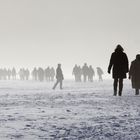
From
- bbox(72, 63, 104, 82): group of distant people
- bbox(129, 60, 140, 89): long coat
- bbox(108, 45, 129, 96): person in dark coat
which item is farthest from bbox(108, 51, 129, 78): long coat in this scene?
bbox(72, 63, 104, 82): group of distant people

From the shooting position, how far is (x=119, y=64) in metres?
18.6

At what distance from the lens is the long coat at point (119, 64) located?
1842 centimetres

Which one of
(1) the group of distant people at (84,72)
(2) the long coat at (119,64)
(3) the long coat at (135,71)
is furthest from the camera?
(1) the group of distant people at (84,72)

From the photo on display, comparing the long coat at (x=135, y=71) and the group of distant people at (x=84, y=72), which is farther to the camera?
the group of distant people at (x=84, y=72)

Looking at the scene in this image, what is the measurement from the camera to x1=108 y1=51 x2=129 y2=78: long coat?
1842 centimetres

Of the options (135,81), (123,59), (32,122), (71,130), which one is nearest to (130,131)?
(71,130)

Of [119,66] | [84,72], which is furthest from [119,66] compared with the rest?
[84,72]

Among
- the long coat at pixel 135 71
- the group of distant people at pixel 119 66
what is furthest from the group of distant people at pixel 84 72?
the group of distant people at pixel 119 66

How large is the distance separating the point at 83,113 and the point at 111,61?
27.5ft

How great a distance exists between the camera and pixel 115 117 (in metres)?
Answer: 9.78

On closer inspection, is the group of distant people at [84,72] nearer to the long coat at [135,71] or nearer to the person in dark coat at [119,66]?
the long coat at [135,71]

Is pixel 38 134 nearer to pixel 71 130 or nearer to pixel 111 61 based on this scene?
pixel 71 130

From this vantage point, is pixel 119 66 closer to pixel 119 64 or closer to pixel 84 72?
pixel 119 64

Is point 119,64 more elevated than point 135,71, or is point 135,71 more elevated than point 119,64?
point 119,64
